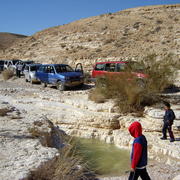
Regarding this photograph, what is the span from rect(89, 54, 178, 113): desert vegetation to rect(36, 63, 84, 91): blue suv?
152 inches

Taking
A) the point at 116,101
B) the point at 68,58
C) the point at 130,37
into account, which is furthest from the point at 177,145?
the point at 130,37

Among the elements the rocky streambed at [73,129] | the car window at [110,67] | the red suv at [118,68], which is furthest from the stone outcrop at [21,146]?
the car window at [110,67]

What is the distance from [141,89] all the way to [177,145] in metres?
3.15

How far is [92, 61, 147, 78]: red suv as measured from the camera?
11305mm

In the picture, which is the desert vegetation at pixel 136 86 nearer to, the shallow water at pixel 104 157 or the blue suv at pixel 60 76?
the shallow water at pixel 104 157

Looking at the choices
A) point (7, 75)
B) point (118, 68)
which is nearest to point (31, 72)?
point (7, 75)

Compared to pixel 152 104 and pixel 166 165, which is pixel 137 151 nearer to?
pixel 166 165

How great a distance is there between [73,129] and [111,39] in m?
24.1

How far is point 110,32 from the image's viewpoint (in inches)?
1383

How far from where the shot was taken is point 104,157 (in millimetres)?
8211

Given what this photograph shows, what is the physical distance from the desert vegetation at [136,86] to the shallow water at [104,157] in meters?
1.82

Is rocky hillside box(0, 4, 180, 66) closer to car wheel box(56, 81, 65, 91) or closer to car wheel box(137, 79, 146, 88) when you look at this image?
car wheel box(56, 81, 65, 91)

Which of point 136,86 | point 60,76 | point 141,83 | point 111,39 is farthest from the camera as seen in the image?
point 111,39

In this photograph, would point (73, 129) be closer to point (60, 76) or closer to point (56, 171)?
point (56, 171)
